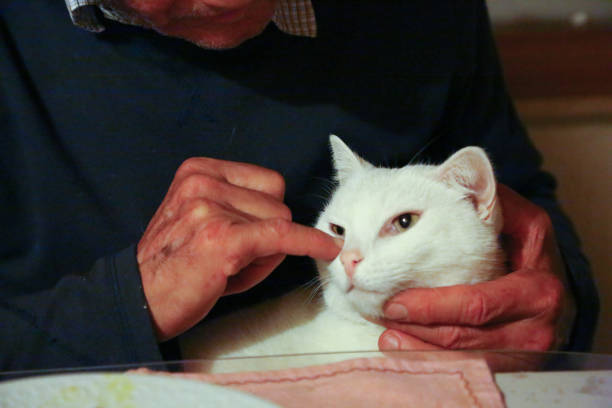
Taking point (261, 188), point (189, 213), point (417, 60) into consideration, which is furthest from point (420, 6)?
point (189, 213)

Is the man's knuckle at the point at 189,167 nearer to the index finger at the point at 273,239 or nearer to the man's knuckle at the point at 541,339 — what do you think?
the index finger at the point at 273,239

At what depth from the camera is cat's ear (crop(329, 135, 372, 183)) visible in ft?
2.87

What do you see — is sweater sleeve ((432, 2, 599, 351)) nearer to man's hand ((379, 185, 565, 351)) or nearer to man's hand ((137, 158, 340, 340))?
man's hand ((379, 185, 565, 351))

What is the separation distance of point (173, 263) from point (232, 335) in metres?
0.24

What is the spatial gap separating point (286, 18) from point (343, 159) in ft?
0.81

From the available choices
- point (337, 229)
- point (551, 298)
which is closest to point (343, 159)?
point (337, 229)

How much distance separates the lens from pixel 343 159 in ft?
2.96

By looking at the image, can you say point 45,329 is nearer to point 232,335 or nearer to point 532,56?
point 232,335

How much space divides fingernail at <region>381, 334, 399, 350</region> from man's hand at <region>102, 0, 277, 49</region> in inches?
19.0

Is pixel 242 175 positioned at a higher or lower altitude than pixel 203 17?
lower

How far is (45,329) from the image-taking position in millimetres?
702

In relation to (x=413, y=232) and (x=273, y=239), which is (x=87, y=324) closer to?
(x=273, y=239)

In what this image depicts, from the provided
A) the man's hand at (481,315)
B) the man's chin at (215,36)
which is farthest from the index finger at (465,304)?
the man's chin at (215,36)

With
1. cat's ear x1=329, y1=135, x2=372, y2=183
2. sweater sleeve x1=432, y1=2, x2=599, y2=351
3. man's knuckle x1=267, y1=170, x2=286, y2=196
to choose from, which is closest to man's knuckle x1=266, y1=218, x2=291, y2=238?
man's knuckle x1=267, y1=170, x2=286, y2=196
